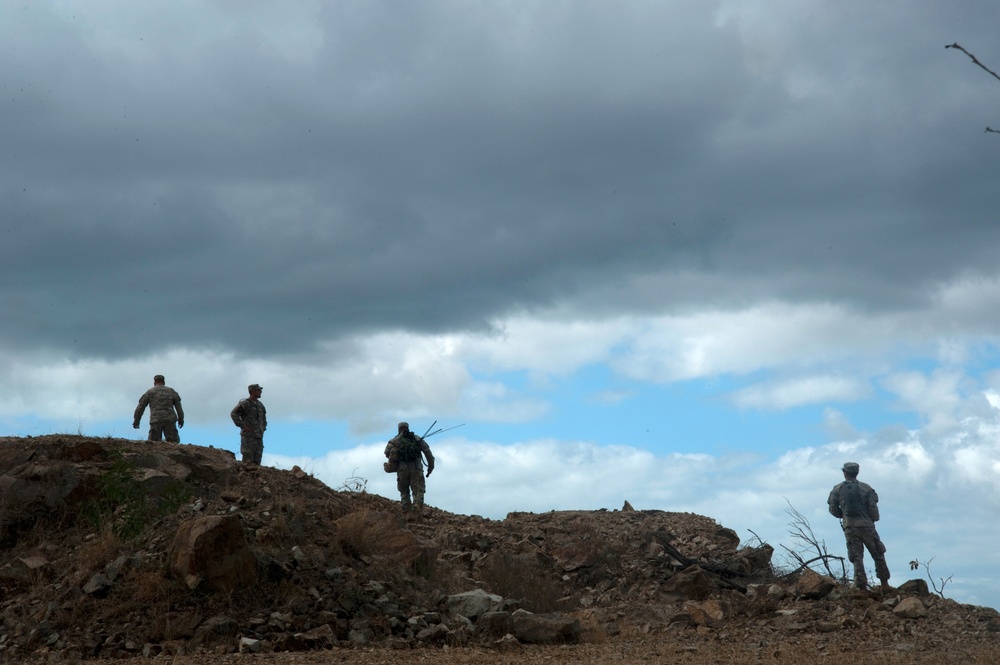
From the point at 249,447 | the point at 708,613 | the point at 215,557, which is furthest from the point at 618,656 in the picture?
the point at 249,447

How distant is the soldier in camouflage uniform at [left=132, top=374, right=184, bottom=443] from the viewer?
17109mm

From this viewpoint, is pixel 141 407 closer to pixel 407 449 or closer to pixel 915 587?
pixel 407 449

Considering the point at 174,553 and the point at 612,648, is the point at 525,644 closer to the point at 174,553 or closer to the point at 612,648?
the point at 612,648

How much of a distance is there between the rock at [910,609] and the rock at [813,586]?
3.50ft

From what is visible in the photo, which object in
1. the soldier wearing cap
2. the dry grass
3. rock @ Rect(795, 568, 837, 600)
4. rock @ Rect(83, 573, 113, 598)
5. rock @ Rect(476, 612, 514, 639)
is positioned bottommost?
the dry grass

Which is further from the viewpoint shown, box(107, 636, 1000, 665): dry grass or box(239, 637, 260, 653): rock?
box(239, 637, 260, 653): rock

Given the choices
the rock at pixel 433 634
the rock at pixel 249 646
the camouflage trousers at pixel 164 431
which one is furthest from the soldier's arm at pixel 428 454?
the rock at pixel 249 646

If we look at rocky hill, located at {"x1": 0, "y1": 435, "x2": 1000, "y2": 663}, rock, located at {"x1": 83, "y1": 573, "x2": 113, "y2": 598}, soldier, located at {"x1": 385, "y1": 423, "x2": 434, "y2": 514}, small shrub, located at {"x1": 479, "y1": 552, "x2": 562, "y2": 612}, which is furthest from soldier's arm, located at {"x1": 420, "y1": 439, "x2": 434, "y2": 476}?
rock, located at {"x1": 83, "y1": 573, "x2": 113, "y2": 598}

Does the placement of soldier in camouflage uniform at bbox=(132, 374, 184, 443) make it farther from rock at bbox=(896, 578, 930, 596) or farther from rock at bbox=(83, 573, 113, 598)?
rock at bbox=(896, 578, 930, 596)

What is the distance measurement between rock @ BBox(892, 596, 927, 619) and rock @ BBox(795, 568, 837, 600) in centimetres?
107

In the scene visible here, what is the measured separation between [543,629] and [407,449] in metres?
6.78

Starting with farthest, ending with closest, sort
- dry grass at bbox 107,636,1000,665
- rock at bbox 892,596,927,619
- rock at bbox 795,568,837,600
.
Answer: rock at bbox 795,568,837,600 < rock at bbox 892,596,927,619 < dry grass at bbox 107,636,1000,665

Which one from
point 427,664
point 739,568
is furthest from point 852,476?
point 427,664

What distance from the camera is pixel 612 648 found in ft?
34.2
